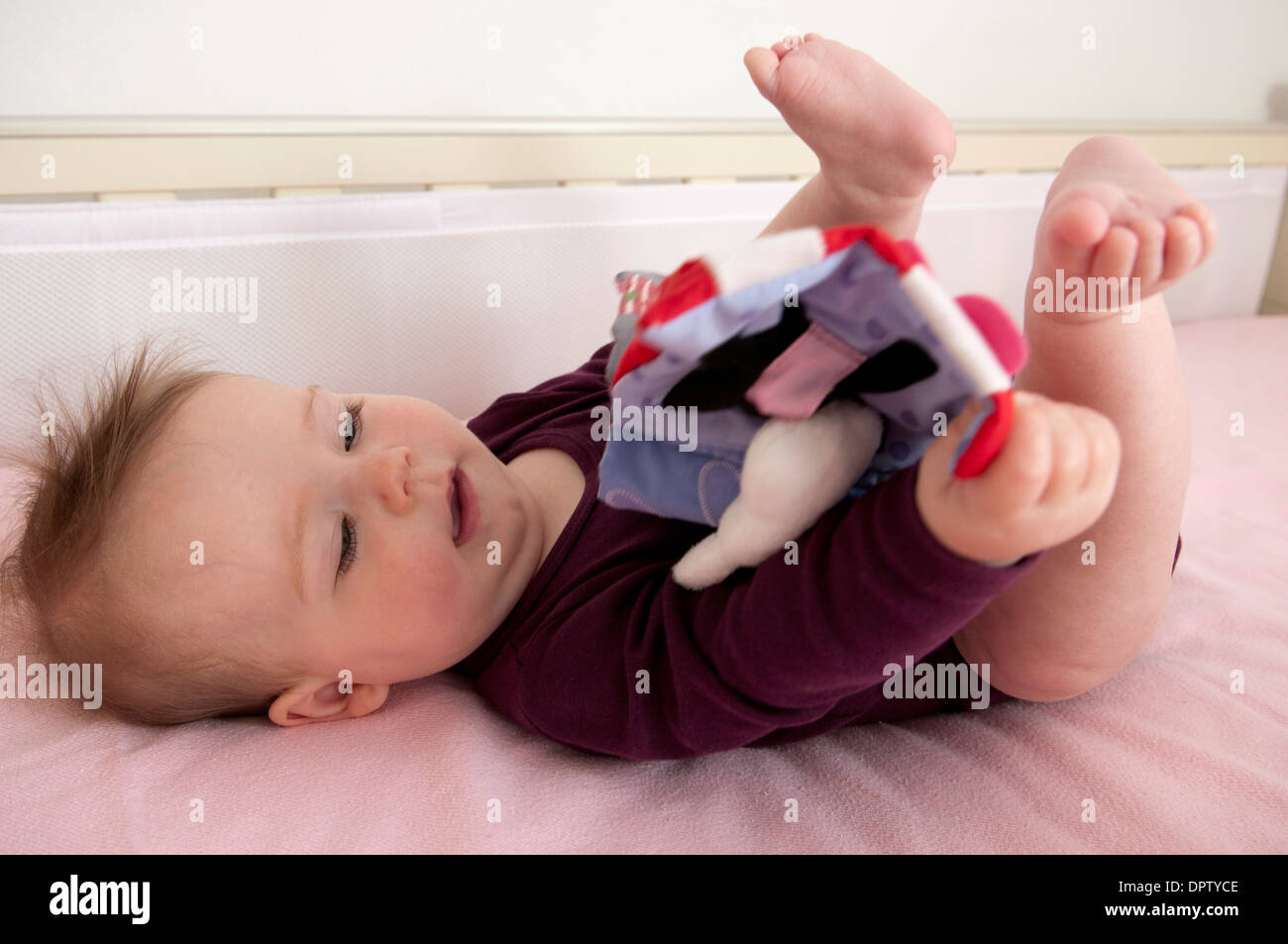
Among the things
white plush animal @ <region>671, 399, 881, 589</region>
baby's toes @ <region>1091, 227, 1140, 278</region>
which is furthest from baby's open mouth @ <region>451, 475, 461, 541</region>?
baby's toes @ <region>1091, 227, 1140, 278</region>

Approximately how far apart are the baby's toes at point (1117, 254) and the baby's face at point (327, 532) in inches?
19.7

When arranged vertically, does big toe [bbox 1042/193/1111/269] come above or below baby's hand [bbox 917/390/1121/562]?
above

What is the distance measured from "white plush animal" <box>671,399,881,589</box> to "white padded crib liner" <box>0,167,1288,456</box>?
0.75 m

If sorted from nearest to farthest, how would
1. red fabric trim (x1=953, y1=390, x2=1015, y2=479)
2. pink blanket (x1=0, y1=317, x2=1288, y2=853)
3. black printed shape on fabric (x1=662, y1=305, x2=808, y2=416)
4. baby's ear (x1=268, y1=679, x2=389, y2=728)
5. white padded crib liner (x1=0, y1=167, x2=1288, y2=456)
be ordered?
red fabric trim (x1=953, y1=390, x2=1015, y2=479), black printed shape on fabric (x1=662, y1=305, x2=808, y2=416), pink blanket (x1=0, y1=317, x2=1288, y2=853), baby's ear (x1=268, y1=679, x2=389, y2=728), white padded crib liner (x1=0, y1=167, x2=1288, y2=456)

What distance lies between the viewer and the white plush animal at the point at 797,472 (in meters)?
0.54

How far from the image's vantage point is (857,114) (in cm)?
72

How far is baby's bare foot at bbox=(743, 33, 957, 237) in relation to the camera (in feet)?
2.33

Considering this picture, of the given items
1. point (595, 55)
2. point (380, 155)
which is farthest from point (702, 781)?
point (595, 55)

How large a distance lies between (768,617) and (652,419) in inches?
5.6

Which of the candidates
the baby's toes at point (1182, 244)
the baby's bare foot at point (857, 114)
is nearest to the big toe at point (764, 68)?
the baby's bare foot at point (857, 114)

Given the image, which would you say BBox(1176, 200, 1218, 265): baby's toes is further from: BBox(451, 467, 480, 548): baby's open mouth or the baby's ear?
the baby's ear

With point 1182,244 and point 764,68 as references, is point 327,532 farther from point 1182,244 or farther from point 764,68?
point 1182,244

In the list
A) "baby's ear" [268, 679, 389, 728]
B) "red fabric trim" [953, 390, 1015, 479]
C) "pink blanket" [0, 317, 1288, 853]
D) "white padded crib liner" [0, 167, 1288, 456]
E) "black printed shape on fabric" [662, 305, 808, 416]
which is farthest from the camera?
"white padded crib liner" [0, 167, 1288, 456]
